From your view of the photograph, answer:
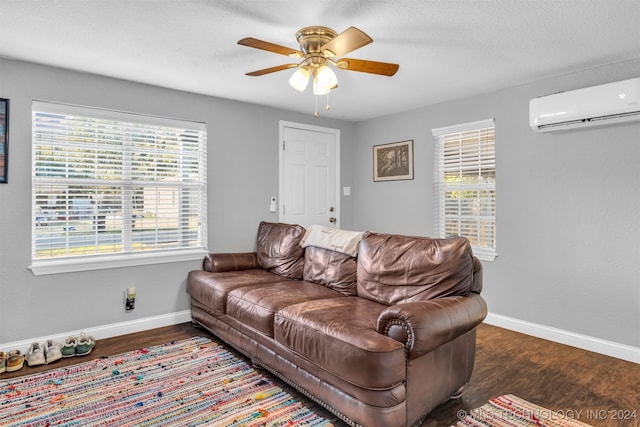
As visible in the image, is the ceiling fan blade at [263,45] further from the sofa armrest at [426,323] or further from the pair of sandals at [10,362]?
the pair of sandals at [10,362]

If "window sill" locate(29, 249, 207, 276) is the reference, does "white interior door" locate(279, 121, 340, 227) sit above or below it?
above

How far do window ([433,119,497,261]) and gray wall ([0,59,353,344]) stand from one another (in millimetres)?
1750

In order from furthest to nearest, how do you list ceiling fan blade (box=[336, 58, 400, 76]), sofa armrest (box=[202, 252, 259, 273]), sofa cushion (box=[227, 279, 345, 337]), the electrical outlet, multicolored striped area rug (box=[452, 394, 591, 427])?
sofa armrest (box=[202, 252, 259, 273]), the electrical outlet, sofa cushion (box=[227, 279, 345, 337]), ceiling fan blade (box=[336, 58, 400, 76]), multicolored striped area rug (box=[452, 394, 591, 427])

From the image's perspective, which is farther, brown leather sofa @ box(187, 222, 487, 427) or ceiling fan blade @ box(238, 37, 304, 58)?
ceiling fan blade @ box(238, 37, 304, 58)

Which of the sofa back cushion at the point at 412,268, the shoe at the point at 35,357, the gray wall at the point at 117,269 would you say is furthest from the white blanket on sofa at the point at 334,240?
the shoe at the point at 35,357

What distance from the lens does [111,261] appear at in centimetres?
338

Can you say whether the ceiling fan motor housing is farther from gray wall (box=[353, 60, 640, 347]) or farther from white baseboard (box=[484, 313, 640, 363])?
white baseboard (box=[484, 313, 640, 363])

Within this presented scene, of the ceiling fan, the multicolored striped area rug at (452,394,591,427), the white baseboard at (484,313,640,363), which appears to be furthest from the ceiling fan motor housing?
the white baseboard at (484,313,640,363)

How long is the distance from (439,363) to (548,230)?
2065 millimetres

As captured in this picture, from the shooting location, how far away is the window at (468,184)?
386cm

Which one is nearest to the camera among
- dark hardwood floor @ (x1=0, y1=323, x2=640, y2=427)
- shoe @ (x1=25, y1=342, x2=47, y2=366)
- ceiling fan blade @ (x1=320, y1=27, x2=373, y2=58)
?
ceiling fan blade @ (x1=320, y1=27, x2=373, y2=58)

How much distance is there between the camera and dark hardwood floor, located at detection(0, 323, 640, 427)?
2.21m

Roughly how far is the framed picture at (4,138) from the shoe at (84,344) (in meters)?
1.36

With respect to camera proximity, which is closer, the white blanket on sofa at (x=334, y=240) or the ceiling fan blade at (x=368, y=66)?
the ceiling fan blade at (x=368, y=66)
